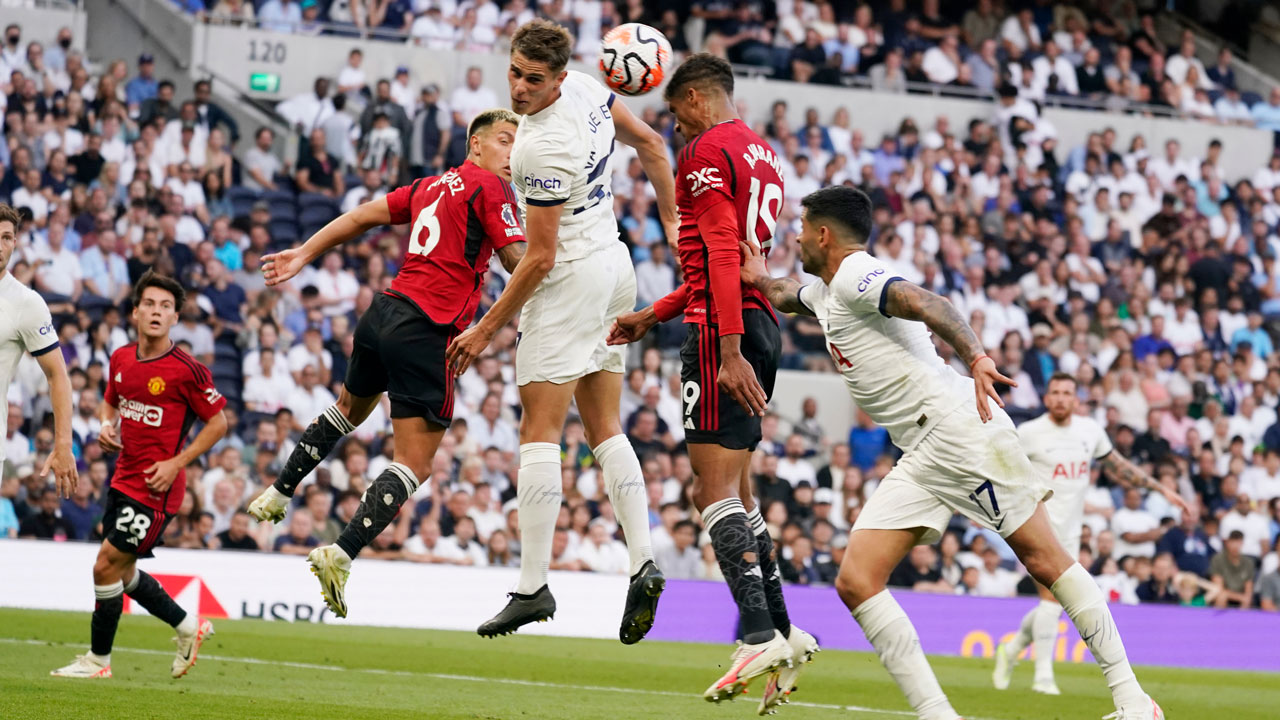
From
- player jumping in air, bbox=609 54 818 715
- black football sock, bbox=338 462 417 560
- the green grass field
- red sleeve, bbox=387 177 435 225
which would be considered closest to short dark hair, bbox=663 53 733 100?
player jumping in air, bbox=609 54 818 715

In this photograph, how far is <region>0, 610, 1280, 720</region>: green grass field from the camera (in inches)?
346

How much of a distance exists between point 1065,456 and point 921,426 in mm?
7214

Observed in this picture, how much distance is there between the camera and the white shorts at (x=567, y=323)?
8.04 metres

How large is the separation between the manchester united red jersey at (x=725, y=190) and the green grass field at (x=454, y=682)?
8.34ft

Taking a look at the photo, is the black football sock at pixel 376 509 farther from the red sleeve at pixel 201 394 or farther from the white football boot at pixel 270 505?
the red sleeve at pixel 201 394

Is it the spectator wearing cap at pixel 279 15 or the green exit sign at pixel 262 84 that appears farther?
the spectator wearing cap at pixel 279 15

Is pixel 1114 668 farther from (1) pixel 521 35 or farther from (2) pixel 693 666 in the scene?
(2) pixel 693 666

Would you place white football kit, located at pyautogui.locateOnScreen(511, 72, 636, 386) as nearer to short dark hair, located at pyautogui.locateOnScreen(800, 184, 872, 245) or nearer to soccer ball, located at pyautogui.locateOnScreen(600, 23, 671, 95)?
soccer ball, located at pyautogui.locateOnScreen(600, 23, 671, 95)

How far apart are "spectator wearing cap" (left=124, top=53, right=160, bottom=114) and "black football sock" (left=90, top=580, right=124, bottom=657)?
Answer: 11.7m

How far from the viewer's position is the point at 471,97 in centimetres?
2228

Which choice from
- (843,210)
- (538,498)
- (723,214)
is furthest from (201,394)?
(843,210)

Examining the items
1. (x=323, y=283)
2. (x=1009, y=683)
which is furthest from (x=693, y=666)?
(x=323, y=283)

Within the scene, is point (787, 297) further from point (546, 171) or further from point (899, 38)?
point (899, 38)

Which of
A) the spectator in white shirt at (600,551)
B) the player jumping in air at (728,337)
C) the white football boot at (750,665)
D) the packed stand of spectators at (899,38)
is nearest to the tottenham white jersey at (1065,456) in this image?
the spectator in white shirt at (600,551)
